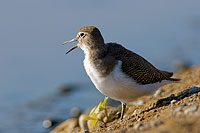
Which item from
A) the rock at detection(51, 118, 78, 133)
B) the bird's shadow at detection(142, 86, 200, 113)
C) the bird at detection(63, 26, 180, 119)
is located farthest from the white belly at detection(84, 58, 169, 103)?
the rock at detection(51, 118, 78, 133)

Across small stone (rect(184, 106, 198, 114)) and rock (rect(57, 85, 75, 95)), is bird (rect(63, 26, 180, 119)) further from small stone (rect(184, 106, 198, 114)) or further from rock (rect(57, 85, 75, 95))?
rock (rect(57, 85, 75, 95))

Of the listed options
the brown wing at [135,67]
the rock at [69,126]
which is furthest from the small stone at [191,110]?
the rock at [69,126]

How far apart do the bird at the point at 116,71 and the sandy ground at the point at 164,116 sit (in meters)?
0.37

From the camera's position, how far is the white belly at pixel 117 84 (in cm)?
717

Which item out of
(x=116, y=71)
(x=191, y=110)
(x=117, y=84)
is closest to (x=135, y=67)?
(x=116, y=71)

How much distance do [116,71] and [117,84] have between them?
23cm

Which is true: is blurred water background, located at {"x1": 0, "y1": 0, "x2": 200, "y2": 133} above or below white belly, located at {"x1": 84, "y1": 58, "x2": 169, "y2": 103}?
above

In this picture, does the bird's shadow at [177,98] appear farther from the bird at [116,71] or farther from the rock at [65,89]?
the rock at [65,89]

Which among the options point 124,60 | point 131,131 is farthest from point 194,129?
point 124,60

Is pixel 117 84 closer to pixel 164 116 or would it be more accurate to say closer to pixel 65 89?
pixel 164 116

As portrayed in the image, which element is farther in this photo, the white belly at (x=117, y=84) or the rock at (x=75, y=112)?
the rock at (x=75, y=112)

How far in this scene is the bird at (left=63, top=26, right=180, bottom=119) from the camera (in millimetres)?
7207

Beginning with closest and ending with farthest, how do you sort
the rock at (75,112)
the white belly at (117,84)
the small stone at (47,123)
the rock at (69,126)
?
the white belly at (117,84) < the rock at (69,126) < the small stone at (47,123) < the rock at (75,112)

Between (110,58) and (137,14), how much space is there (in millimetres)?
10380
